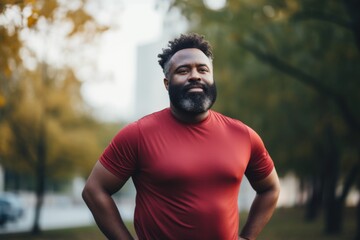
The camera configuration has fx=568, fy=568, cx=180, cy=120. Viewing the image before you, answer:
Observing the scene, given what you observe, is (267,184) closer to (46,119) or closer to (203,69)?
(203,69)

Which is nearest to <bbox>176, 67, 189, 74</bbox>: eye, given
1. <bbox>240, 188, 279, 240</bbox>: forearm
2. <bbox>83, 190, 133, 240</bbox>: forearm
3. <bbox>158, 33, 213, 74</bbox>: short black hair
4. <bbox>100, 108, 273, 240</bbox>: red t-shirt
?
<bbox>158, 33, 213, 74</bbox>: short black hair

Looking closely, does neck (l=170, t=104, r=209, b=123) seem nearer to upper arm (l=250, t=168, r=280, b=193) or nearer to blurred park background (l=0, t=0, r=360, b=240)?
upper arm (l=250, t=168, r=280, b=193)

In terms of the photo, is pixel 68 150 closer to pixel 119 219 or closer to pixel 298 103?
pixel 298 103

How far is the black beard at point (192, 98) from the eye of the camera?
2951mm

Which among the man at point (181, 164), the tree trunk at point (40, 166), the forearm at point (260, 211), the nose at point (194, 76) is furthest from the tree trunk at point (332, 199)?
the nose at point (194, 76)

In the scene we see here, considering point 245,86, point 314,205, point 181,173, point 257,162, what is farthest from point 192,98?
point 314,205

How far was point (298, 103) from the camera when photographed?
18.1 metres

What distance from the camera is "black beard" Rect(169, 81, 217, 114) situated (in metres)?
2.95

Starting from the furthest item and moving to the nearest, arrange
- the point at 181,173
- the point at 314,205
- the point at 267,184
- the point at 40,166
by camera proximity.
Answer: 1. the point at 314,205
2. the point at 40,166
3. the point at 267,184
4. the point at 181,173

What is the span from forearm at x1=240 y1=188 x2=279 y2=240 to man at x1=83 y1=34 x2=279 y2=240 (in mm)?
224

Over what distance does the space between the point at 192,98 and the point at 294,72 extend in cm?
998

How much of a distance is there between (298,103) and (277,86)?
1117 mm

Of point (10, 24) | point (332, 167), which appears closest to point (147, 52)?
point (332, 167)

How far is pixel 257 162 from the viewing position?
10.4 feet
